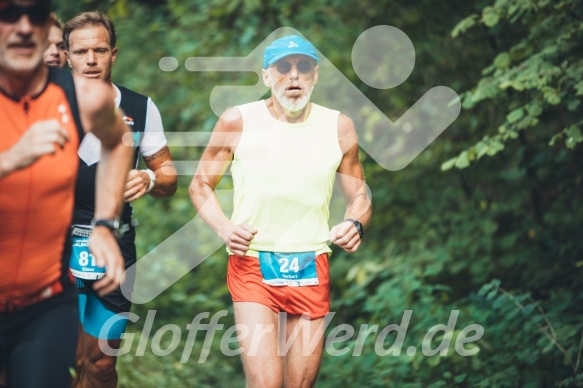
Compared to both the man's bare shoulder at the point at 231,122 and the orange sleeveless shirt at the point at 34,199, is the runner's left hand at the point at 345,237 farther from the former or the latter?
the orange sleeveless shirt at the point at 34,199

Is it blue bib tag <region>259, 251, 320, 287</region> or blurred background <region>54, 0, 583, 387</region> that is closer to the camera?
blue bib tag <region>259, 251, 320, 287</region>

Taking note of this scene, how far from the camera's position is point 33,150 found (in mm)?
3273

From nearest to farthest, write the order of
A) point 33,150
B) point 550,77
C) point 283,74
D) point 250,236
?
point 33,150
point 250,236
point 283,74
point 550,77

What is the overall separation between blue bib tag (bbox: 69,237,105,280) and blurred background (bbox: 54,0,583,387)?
8.49ft

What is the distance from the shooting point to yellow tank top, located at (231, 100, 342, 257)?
16.8 ft

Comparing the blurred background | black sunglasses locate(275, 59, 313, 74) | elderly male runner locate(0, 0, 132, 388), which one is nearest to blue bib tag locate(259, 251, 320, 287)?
black sunglasses locate(275, 59, 313, 74)

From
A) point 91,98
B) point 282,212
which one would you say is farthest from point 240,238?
point 91,98

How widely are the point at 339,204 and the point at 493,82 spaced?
12.8ft

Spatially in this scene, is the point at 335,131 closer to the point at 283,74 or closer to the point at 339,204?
the point at 283,74

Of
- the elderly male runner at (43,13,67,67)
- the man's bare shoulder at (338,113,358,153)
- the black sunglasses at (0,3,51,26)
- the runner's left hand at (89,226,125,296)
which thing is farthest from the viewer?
the elderly male runner at (43,13,67,67)

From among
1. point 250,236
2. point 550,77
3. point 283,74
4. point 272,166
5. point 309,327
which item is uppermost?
point 550,77

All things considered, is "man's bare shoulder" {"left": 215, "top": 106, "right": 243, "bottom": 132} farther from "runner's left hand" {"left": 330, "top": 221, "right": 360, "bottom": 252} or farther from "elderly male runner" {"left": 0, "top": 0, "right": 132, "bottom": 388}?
"elderly male runner" {"left": 0, "top": 0, "right": 132, "bottom": 388}

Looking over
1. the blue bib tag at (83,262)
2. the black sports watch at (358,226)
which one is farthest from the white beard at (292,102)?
the blue bib tag at (83,262)

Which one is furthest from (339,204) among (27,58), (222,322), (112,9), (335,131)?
(27,58)
